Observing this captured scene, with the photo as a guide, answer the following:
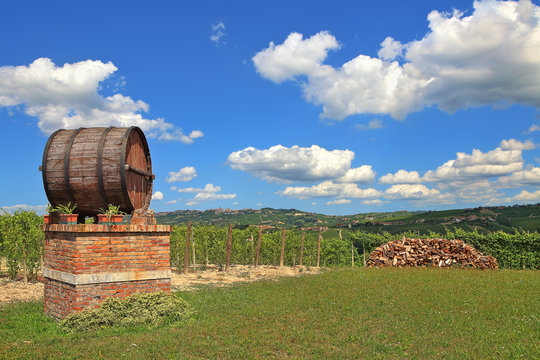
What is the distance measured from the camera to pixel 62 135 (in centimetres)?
1043

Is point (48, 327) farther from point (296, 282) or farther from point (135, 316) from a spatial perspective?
point (296, 282)

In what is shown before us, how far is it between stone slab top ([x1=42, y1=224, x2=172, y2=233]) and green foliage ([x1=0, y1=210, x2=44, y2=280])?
28.6 ft

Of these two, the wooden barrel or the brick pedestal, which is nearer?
the brick pedestal

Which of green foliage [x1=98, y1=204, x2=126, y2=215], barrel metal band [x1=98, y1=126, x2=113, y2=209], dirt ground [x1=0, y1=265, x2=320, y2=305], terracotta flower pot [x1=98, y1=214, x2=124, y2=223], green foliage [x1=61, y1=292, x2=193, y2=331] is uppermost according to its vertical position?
barrel metal band [x1=98, y1=126, x2=113, y2=209]

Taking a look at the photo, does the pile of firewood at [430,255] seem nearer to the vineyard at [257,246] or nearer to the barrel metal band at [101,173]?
the vineyard at [257,246]

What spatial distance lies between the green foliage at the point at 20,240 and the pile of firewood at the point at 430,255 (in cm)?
1965

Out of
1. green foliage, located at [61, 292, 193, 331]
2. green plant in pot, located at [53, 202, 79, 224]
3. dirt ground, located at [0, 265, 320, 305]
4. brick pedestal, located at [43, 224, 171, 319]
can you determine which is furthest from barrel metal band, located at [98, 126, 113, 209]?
dirt ground, located at [0, 265, 320, 305]

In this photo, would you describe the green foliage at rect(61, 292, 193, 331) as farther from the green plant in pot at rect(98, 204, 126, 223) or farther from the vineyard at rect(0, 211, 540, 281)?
the vineyard at rect(0, 211, 540, 281)

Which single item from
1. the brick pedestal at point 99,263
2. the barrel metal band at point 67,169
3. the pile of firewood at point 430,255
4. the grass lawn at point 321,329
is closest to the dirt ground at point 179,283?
the grass lawn at point 321,329

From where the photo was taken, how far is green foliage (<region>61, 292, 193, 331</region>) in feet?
29.5

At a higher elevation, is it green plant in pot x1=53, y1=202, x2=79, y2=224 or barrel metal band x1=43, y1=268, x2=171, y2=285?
green plant in pot x1=53, y1=202, x2=79, y2=224

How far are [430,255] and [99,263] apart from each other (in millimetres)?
20659

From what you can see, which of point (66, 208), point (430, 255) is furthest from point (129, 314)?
point (430, 255)

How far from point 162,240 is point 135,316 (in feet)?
6.92
